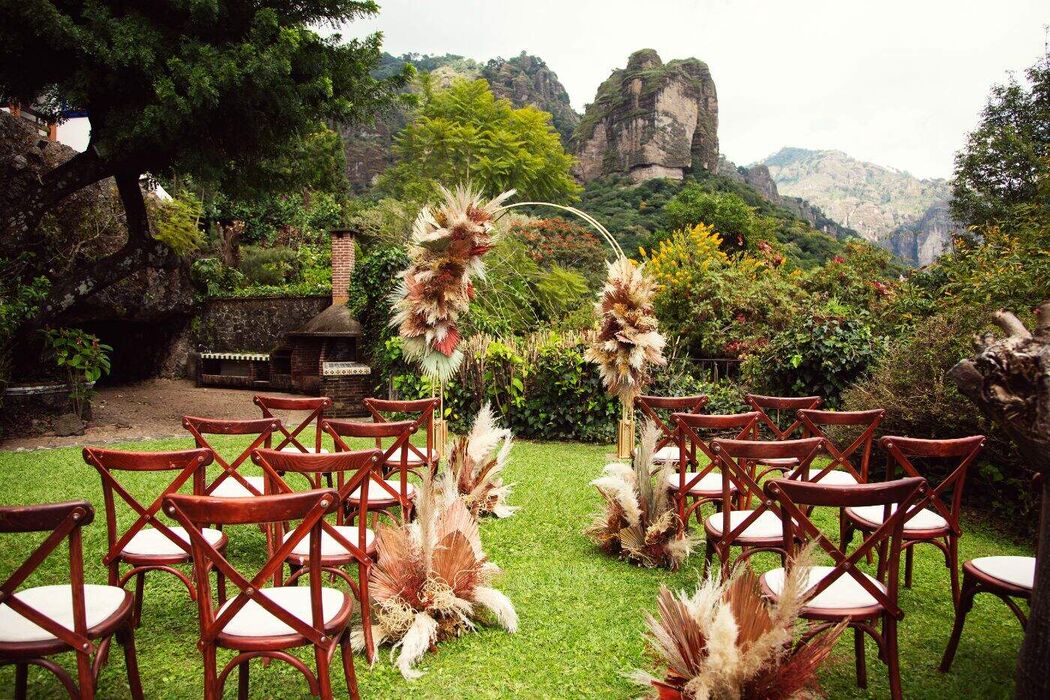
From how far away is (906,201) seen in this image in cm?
12588

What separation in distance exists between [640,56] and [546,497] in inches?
2992

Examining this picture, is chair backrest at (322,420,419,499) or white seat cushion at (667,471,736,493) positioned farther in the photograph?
white seat cushion at (667,471,736,493)

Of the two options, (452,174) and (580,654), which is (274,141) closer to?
(580,654)

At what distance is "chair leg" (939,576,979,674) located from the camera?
302 cm

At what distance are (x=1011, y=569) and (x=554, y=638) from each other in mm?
2150

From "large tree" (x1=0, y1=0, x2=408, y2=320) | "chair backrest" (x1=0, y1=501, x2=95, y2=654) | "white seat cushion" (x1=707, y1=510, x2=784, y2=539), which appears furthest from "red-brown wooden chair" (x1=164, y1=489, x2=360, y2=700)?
"large tree" (x1=0, y1=0, x2=408, y2=320)

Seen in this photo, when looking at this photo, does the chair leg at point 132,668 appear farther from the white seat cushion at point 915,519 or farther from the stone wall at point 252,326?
the stone wall at point 252,326

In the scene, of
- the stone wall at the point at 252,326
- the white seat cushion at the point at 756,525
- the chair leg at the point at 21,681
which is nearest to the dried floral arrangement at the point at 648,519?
the white seat cushion at the point at 756,525

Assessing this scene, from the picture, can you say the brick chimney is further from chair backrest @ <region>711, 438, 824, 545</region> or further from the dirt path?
chair backrest @ <region>711, 438, 824, 545</region>

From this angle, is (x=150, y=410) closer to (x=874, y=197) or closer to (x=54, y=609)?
(x=54, y=609)

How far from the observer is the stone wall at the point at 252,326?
677 inches

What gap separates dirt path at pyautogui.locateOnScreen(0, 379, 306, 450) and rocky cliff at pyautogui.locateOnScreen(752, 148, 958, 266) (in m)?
77.4

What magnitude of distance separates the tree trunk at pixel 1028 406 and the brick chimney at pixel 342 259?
47.7 feet

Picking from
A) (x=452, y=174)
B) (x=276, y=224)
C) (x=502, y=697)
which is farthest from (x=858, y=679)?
(x=276, y=224)
